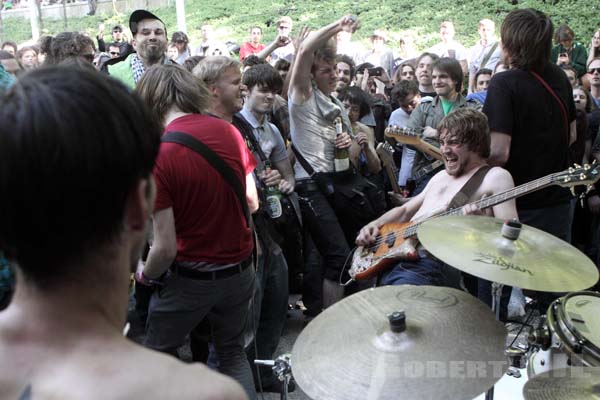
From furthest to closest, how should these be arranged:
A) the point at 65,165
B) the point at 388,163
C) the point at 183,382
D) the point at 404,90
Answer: the point at 404,90 → the point at 388,163 → the point at 183,382 → the point at 65,165

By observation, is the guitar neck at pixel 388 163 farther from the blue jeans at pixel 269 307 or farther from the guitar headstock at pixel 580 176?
the guitar headstock at pixel 580 176

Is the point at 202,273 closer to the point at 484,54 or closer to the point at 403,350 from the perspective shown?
the point at 403,350

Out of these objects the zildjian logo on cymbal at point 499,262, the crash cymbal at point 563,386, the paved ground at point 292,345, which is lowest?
the paved ground at point 292,345

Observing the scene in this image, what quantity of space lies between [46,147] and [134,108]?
15cm

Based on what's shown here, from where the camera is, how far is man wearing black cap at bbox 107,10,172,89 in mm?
4578

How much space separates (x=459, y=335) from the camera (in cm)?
194

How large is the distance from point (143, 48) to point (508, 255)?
331 cm

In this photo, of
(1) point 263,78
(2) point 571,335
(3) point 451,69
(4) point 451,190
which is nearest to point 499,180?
(4) point 451,190

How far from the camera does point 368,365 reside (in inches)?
73.7

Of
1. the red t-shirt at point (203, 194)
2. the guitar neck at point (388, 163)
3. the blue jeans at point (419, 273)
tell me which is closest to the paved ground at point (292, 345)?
the blue jeans at point (419, 273)

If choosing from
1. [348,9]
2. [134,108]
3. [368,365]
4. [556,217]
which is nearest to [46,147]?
[134,108]

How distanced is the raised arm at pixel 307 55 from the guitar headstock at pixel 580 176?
161cm

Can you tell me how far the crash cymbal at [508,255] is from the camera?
6.86 feet

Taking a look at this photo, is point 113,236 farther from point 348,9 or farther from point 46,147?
point 348,9
